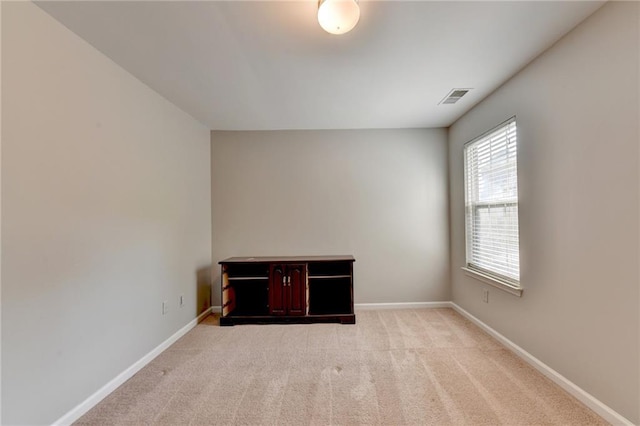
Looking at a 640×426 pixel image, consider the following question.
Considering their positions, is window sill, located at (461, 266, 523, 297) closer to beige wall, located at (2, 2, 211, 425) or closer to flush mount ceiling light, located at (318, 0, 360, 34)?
flush mount ceiling light, located at (318, 0, 360, 34)

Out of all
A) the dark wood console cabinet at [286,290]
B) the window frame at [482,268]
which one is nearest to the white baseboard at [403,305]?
the dark wood console cabinet at [286,290]

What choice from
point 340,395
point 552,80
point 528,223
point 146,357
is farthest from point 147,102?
point 528,223

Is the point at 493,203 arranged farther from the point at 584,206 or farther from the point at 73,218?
the point at 73,218

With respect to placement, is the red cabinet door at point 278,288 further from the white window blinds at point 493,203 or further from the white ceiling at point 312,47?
the white window blinds at point 493,203

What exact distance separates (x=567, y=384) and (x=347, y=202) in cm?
267

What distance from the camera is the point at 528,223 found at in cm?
230

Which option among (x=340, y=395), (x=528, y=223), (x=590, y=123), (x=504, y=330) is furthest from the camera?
(x=504, y=330)

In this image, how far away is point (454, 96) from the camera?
9.32 ft

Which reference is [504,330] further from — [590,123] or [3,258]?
[3,258]

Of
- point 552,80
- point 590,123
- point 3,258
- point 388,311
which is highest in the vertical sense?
point 552,80

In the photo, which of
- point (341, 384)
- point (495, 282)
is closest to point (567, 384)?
point (495, 282)

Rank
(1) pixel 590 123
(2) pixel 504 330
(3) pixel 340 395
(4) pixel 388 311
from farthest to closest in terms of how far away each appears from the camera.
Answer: (4) pixel 388 311
(2) pixel 504 330
(3) pixel 340 395
(1) pixel 590 123

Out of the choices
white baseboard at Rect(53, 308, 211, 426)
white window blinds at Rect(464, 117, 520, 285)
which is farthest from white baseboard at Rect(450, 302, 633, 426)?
white baseboard at Rect(53, 308, 211, 426)

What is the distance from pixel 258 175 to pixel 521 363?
133 inches
